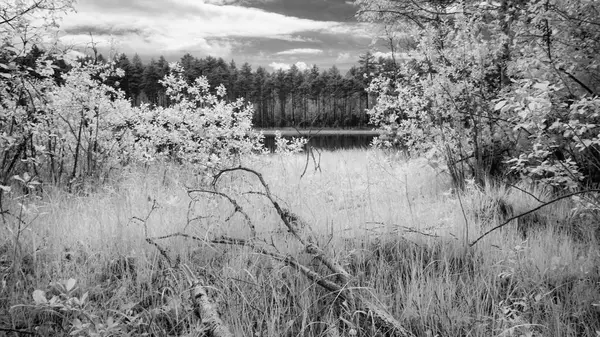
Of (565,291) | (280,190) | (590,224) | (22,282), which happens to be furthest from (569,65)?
(22,282)

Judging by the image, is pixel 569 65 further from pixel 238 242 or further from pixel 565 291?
pixel 238 242

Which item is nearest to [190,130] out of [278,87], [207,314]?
[207,314]

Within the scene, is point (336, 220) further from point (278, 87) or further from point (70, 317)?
point (278, 87)

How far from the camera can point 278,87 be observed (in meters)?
76.2

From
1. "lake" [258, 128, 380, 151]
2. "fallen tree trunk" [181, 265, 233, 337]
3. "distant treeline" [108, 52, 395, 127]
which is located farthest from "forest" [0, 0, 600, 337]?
"distant treeline" [108, 52, 395, 127]

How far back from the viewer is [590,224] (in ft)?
13.5

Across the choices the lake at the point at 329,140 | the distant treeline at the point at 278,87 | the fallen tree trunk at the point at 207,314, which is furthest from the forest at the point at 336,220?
the distant treeline at the point at 278,87

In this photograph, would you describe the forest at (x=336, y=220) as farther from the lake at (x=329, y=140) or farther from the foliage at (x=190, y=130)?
the lake at (x=329, y=140)

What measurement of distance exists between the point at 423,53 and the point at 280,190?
133 inches

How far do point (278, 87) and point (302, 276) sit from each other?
248 ft

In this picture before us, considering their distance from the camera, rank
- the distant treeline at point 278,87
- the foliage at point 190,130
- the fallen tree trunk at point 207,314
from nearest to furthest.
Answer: the fallen tree trunk at point 207,314
the foliage at point 190,130
the distant treeline at point 278,87

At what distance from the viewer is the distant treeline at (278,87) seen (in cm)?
6166

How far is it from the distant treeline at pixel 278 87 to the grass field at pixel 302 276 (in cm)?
5612

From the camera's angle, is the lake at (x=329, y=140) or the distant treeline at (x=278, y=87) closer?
the lake at (x=329, y=140)
